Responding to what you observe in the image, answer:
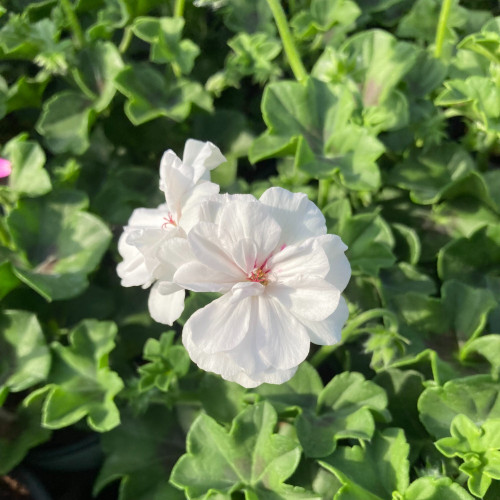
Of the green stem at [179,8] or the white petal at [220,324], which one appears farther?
the green stem at [179,8]

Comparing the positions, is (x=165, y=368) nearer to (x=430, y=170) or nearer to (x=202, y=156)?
(x=202, y=156)

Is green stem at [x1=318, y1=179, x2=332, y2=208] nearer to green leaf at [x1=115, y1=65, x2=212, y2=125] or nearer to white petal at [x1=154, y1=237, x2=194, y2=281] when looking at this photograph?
green leaf at [x1=115, y1=65, x2=212, y2=125]

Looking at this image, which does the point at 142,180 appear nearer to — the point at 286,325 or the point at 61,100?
the point at 61,100

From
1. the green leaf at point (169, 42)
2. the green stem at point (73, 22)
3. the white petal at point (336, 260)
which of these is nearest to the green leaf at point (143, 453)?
the white petal at point (336, 260)

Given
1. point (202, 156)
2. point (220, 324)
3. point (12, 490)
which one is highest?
→ point (202, 156)

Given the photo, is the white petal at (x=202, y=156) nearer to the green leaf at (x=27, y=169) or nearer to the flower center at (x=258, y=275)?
the flower center at (x=258, y=275)

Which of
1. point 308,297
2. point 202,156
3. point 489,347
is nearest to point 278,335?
point 308,297

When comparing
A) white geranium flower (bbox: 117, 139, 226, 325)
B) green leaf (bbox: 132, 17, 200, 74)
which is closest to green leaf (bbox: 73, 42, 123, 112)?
green leaf (bbox: 132, 17, 200, 74)
